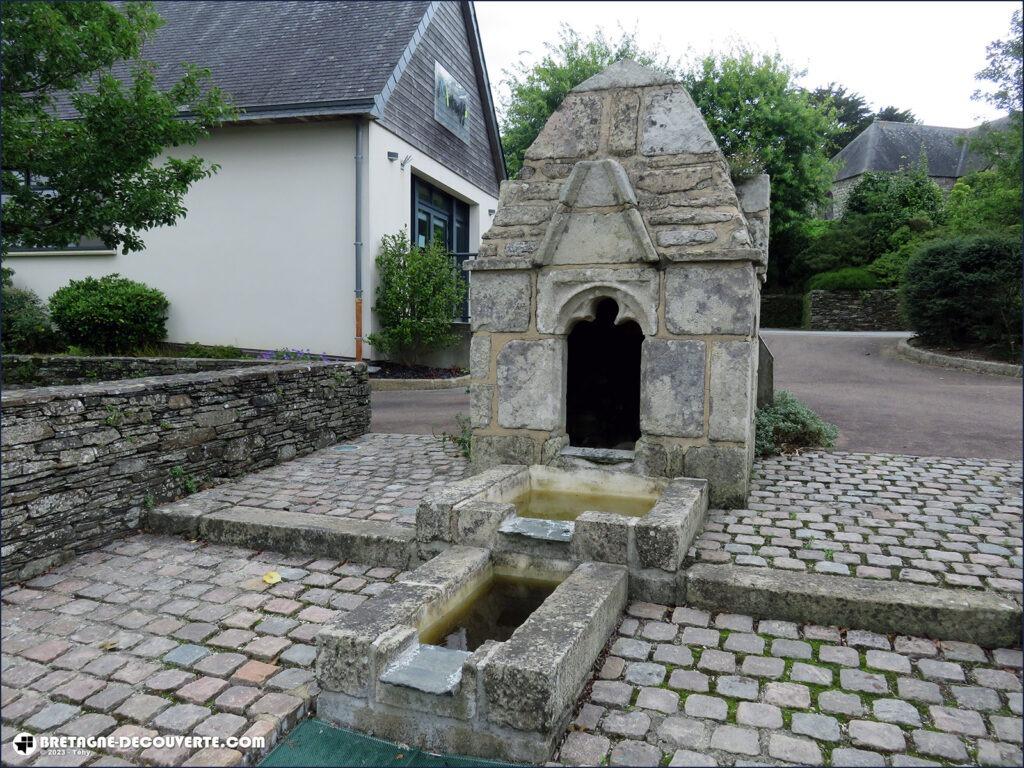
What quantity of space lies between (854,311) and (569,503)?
18.4 m

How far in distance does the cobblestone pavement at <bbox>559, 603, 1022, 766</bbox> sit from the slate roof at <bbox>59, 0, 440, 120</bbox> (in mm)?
11015

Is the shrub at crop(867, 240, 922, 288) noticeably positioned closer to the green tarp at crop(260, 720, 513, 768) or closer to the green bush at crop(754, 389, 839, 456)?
the green bush at crop(754, 389, 839, 456)

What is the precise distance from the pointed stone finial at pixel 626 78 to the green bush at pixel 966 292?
10.2 m

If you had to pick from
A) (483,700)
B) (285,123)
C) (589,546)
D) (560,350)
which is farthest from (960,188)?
(483,700)

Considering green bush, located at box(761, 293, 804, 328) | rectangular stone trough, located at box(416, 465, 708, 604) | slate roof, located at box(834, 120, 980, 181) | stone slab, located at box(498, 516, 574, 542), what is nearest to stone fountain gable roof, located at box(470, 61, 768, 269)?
rectangular stone trough, located at box(416, 465, 708, 604)

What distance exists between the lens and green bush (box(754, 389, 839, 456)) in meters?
6.77

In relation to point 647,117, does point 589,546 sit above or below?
below

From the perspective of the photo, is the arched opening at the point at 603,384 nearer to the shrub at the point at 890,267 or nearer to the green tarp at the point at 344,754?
the green tarp at the point at 344,754

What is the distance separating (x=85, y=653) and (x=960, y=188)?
22.9 metres

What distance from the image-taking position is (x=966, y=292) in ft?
44.0

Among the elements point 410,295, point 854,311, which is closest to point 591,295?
point 410,295

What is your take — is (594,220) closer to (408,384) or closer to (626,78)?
(626,78)

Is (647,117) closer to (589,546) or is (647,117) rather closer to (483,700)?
(589,546)

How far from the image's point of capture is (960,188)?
19.5 meters
